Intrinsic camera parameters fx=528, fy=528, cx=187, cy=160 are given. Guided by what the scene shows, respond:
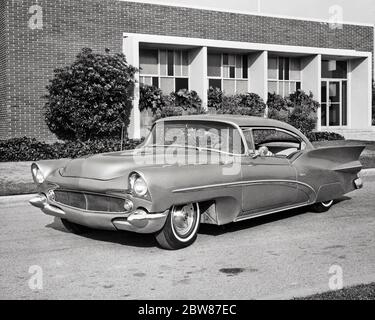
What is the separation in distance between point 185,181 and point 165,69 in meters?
15.6

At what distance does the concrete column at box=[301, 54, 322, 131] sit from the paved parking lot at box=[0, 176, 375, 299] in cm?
1663

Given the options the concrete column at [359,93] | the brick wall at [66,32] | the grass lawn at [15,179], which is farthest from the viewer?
the concrete column at [359,93]

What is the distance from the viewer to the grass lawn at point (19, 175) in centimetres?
991

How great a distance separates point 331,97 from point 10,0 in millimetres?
15730

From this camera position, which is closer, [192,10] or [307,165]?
[307,165]

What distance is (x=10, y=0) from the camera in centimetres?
1709

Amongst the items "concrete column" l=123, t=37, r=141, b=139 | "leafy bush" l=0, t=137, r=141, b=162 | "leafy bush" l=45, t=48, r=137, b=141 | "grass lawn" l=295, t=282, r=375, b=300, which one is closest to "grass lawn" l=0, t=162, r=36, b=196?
"leafy bush" l=0, t=137, r=141, b=162

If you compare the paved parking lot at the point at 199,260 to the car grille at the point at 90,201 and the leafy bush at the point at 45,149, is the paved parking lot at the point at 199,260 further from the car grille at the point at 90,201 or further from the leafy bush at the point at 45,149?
the leafy bush at the point at 45,149

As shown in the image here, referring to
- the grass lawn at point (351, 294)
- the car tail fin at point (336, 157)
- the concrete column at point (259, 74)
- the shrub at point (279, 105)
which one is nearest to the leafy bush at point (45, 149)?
the concrete column at point (259, 74)

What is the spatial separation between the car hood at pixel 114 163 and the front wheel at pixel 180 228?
1.69ft

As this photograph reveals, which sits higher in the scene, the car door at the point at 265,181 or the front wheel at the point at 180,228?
the car door at the point at 265,181

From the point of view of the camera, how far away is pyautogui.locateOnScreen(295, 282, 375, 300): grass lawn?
4.12m
